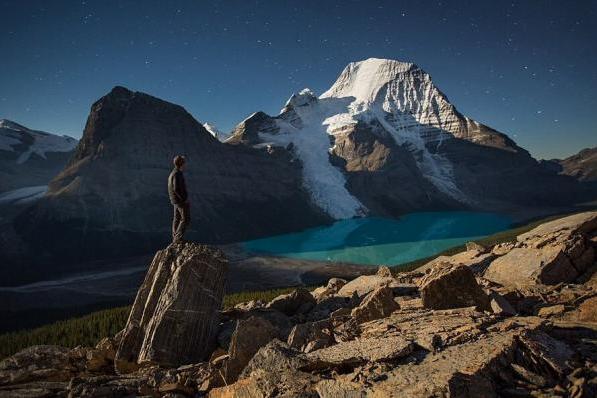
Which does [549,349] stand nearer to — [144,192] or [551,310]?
[551,310]

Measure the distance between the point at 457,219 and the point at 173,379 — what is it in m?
179

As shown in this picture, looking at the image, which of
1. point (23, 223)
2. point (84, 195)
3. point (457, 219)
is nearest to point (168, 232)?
point (84, 195)

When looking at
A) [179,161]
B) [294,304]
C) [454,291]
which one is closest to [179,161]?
[179,161]

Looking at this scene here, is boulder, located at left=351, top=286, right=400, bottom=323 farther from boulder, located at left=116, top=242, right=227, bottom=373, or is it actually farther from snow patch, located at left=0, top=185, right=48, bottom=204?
snow patch, located at left=0, top=185, right=48, bottom=204

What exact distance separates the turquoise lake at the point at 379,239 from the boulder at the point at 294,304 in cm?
6784

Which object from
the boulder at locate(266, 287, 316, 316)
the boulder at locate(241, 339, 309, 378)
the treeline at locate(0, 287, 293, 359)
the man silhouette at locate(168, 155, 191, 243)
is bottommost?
the treeline at locate(0, 287, 293, 359)

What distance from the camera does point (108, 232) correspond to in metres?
99.4

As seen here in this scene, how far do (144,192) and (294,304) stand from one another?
10449 cm

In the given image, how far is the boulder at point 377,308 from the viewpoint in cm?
948

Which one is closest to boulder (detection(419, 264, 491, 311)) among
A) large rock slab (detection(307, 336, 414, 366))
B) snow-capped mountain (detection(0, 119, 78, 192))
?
large rock slab (detection(307, 336, 414, 366))

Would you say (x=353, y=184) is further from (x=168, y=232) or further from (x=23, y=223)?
(x=23, y=223)

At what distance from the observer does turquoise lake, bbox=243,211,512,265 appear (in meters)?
93.2

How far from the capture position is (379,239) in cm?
12031

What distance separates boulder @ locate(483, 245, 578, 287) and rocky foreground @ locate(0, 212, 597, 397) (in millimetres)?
40
